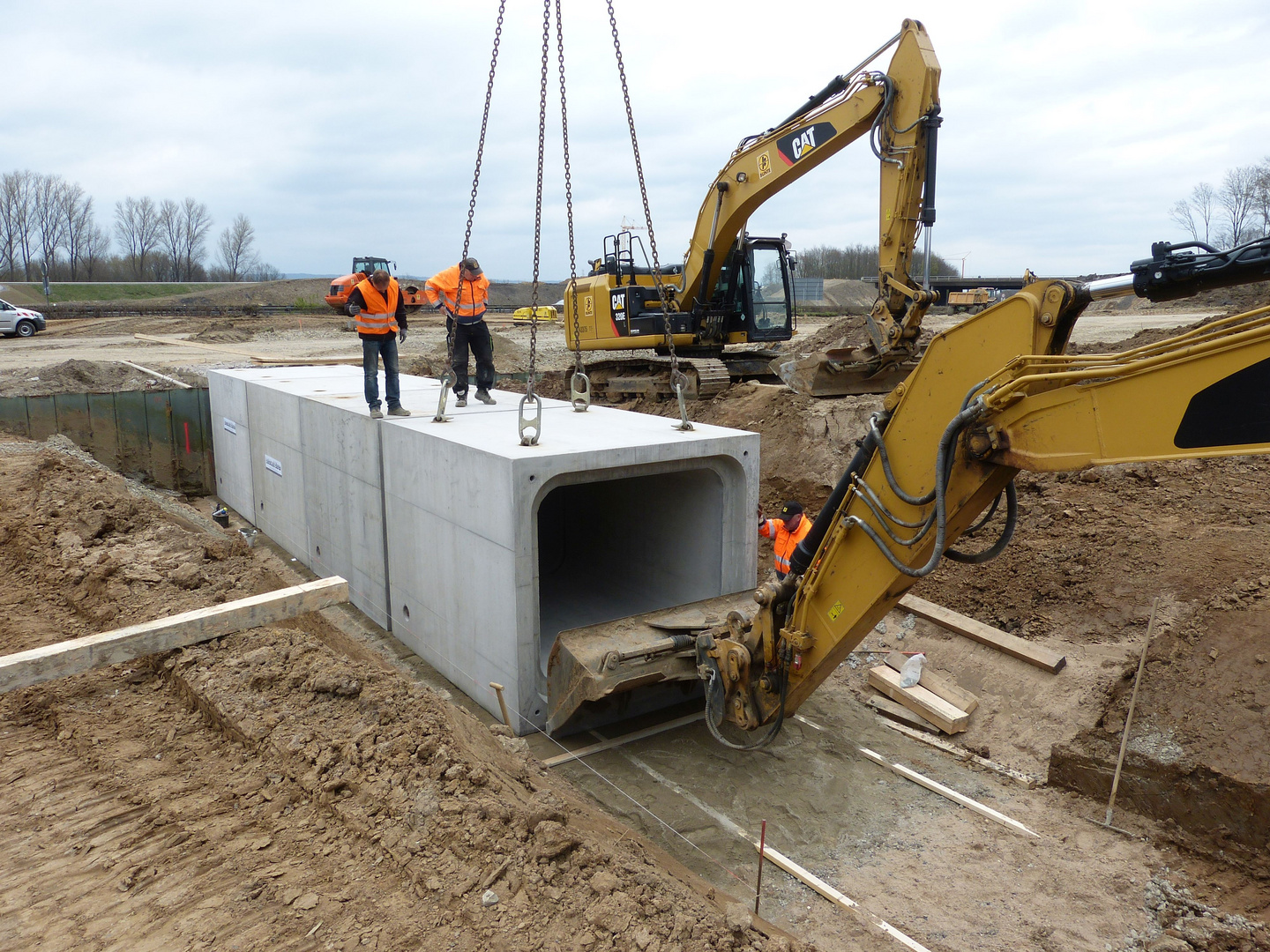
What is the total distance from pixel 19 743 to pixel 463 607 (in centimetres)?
315

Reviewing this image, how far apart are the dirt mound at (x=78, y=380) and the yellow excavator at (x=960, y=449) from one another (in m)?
17.4

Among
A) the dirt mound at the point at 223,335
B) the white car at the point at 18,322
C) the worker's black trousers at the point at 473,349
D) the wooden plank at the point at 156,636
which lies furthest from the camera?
the dirt mound at the point at 223,335

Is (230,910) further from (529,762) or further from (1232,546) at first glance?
(1232,546)

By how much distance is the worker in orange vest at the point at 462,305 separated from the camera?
9102 mm

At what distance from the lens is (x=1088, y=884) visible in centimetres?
511

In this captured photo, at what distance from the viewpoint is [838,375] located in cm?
Answer: 1320

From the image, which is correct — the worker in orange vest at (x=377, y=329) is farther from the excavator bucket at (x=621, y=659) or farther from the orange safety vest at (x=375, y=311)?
the excavator bucket at (x=621, y=659)

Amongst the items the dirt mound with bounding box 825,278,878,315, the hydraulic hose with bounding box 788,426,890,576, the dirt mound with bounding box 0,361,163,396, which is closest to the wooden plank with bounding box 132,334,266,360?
the dirt mound with bounding box 0,361,163,396

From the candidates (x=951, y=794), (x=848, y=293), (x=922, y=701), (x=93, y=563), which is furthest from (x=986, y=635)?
(x=848, y=293)

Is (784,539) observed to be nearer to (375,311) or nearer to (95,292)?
(375,311)

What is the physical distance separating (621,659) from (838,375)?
837 cm

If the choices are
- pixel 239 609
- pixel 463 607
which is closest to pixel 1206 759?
pixel 463 607

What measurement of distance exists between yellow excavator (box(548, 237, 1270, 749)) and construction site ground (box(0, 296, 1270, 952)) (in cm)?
91

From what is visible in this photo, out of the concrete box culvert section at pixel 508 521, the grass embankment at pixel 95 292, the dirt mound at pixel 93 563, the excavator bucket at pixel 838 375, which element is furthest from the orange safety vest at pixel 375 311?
the grass embankment at pixel 95 292
